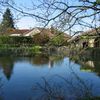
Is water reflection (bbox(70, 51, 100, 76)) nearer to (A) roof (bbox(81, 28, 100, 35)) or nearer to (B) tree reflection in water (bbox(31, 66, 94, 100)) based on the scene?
(B) tree reflection in water (bbox(31, 66, 94, 100))

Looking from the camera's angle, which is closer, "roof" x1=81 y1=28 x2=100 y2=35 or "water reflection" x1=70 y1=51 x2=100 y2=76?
"roof" x1=81 y1=28 x2=100 y2=35

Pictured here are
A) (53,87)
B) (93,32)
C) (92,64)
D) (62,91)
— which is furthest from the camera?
(92,64)

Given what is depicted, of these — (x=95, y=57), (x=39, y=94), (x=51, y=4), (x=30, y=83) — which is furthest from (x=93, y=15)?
(x=95, y=57)

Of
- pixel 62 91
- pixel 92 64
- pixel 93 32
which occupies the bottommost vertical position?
pixel 62 91

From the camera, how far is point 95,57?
2373cm

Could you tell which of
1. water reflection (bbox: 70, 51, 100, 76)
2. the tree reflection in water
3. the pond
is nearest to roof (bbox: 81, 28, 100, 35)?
the pond

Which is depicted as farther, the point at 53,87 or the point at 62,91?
the point at 53,87

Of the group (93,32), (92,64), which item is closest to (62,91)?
(93,32)

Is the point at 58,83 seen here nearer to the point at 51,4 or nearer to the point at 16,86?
the point at 16,86

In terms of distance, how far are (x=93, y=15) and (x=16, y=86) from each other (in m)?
8.90

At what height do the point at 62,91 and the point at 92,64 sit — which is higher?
the point at 92,64

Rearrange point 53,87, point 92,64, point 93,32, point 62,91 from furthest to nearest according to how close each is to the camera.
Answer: point 92,64
point 53,87
point 62,91
point 93,32

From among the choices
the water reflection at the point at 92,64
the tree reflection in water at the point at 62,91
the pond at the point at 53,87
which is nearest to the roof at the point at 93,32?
the pond at the point at 53,87

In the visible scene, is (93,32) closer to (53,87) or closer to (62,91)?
(62,91)
